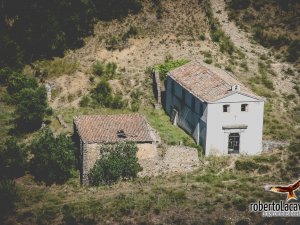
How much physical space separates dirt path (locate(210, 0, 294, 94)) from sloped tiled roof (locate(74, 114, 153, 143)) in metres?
20.1

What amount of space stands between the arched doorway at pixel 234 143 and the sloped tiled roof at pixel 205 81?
413cm

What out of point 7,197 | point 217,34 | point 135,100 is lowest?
point 7,197

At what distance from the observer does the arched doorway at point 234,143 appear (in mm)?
63625

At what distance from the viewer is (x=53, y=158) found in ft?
196

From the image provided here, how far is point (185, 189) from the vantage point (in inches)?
2295

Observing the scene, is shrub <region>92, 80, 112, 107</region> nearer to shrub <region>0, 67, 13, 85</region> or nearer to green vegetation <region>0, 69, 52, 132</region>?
green vegetation <region>0, 69, 52, 132</region>

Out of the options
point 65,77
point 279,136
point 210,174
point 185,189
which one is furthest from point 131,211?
point 65,77

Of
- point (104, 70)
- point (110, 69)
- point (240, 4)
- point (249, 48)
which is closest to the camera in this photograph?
point (104, 70)

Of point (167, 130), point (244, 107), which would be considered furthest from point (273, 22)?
point (167, 130)

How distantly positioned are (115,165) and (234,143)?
12276 millimetres

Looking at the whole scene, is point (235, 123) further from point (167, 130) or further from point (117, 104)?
point (117, 104)

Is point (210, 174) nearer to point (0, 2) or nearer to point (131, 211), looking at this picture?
point (131, 211)

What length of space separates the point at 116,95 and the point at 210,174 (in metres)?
18.6

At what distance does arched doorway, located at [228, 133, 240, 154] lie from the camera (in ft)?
209
